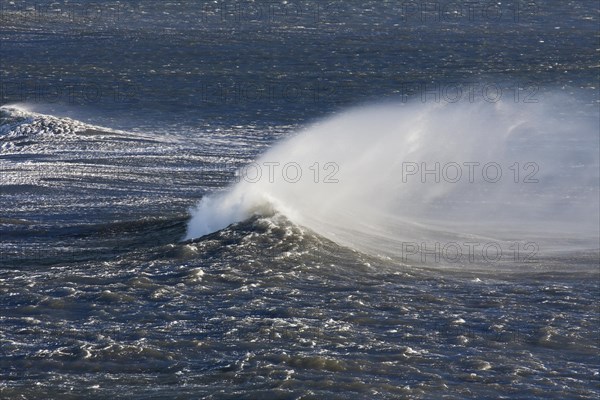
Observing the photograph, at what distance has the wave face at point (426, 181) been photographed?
64.2 feet

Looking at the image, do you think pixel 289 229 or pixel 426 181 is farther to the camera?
pixel 426 181

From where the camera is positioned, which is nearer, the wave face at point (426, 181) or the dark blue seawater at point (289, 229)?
the dark blue seawater at point (289, 229)

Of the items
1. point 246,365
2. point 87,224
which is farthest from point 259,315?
point 87,224

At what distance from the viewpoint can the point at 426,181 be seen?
2369 cm

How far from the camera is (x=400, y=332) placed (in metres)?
14.1

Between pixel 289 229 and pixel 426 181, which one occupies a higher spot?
pixel 426 181

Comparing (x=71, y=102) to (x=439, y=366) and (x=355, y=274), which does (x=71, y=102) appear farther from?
(x=439, y=366)

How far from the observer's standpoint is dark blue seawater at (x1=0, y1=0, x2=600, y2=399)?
12.9 m

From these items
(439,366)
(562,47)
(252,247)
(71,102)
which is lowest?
(439,366)

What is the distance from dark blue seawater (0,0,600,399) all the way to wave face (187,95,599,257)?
8 centimetres

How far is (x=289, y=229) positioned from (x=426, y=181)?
5.98 m

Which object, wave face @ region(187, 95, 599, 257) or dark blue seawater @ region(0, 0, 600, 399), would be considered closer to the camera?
dark blue seawater @ region(0, 0, 600, 399)

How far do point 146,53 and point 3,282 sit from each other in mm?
25239

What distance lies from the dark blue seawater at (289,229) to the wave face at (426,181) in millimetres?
82
